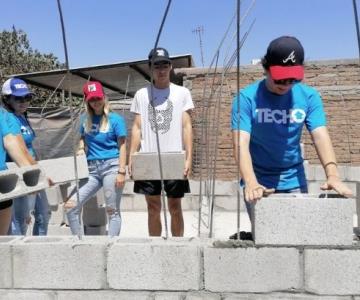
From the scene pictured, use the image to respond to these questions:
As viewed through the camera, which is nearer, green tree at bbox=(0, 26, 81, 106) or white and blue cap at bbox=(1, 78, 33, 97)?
white and blue cap at bbox=(1, 78, 33, 97)

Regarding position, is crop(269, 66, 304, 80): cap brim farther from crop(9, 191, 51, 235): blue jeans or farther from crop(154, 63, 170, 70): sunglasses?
crop(9, 191, 51, 235): blue jeans

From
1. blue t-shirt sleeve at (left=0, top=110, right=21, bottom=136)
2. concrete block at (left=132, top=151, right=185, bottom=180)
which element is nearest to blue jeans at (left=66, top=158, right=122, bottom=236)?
concrete block at (left=132, top=151, right=185, bottom=180)

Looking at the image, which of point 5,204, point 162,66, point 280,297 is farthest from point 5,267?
point 162,66

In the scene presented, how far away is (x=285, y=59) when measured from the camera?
278 cm

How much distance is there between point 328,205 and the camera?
8.77ft

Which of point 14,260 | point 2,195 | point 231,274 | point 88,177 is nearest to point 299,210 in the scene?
point 231,274

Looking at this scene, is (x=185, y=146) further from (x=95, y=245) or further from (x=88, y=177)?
(x=95, y=245)

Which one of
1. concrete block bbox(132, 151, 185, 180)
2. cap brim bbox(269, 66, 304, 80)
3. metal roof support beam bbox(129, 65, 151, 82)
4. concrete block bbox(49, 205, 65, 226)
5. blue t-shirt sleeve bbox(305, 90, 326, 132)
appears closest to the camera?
cap brim bbox(269, 66, 304, 80)

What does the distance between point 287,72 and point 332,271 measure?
1081 mm

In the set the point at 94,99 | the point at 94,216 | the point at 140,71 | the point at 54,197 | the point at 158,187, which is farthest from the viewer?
the point at 140,71

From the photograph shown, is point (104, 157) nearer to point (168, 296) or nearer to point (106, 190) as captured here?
point (106, 190)

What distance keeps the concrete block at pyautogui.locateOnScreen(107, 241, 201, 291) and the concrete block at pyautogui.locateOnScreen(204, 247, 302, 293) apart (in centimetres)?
9

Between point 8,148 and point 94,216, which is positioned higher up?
point 8,148

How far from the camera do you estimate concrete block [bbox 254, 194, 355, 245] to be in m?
2.68
